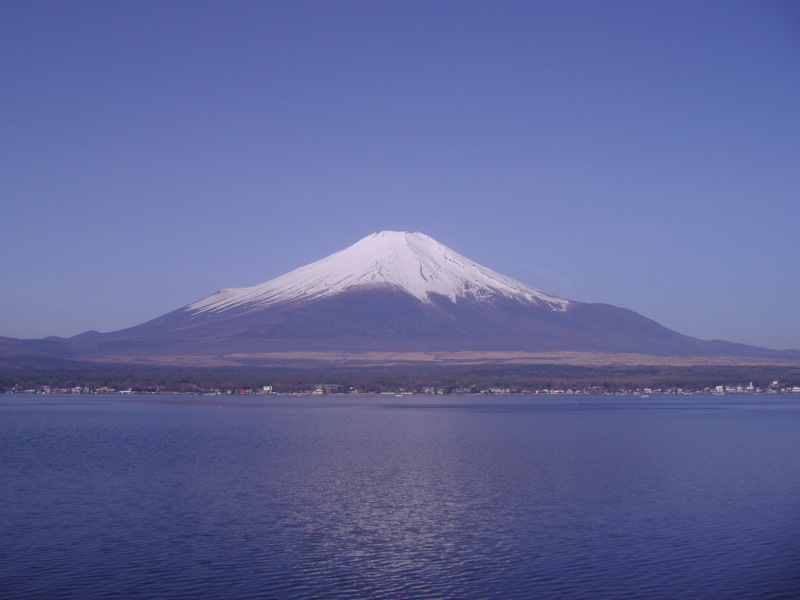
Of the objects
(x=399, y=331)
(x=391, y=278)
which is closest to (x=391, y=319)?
(x=399, y=331)

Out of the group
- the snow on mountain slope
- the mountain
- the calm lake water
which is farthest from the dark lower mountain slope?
the calm lake water

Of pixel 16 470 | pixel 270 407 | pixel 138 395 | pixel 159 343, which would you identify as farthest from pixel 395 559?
pixel 159 343

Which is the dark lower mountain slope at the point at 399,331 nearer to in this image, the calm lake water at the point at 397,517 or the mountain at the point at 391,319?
the mountain at the point at 391,319

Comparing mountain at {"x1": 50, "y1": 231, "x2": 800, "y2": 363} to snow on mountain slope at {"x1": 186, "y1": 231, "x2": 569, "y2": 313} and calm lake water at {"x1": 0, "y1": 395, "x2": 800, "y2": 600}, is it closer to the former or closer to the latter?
snow on mountain slope at {"x1": 186, "y1": 231, "x2": 569, "y2": 313}

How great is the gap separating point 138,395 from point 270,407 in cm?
2582

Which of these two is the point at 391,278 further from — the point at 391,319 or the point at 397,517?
the point at 397,517

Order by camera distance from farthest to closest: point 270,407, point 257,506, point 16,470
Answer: point 270,407 < point 16,470 < point 257,506

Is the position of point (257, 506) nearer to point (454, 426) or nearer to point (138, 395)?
point (454, 426)

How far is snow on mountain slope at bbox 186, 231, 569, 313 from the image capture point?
491 feet

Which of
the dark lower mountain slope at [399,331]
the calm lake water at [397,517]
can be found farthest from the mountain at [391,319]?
the calm lake water at [397,517]

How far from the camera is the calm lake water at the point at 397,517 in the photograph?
490 inches

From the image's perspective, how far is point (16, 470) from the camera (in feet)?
75.2

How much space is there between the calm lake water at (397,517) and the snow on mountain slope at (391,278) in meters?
117

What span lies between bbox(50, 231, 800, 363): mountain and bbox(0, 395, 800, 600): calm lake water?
3466 inches
